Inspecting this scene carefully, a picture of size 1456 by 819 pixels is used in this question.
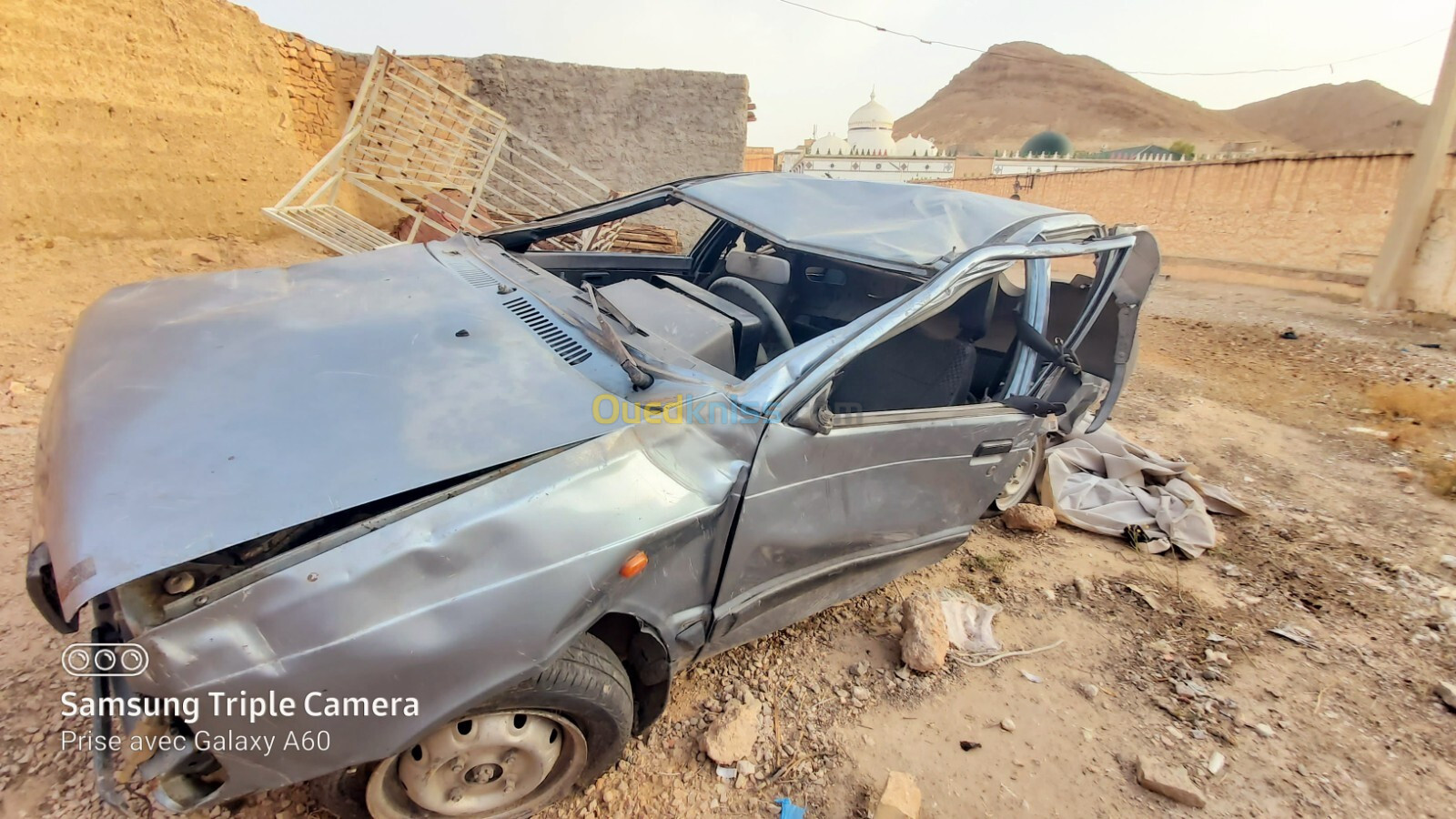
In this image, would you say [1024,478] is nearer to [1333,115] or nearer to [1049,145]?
[1049,145]

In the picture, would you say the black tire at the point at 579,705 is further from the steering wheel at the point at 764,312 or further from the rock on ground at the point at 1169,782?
the rock on ground at the point at 1169,782

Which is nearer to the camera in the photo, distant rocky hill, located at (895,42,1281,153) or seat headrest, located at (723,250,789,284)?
seat headrest, located at (723,250,789,284)

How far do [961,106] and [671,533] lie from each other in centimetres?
8655

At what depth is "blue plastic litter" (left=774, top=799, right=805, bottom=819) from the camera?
1.78 metres

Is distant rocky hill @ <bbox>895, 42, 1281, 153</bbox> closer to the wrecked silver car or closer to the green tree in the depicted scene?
the green tree

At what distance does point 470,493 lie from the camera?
137cm

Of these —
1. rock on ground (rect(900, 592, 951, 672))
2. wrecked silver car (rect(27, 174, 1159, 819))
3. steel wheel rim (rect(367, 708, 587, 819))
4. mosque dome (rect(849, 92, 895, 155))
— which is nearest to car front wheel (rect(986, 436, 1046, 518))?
wrecked silver car (rect(27, 174, 1159, 819))

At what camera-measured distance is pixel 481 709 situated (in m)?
1.42

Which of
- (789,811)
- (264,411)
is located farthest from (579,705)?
(264,411)

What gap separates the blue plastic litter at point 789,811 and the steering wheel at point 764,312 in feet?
4.45

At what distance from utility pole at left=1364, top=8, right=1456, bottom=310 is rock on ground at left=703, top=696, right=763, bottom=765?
494 inches

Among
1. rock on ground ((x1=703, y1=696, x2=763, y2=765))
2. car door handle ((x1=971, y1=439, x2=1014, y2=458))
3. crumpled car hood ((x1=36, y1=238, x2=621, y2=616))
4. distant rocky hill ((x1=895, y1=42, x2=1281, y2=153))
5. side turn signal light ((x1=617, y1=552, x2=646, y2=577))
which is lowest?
rock on ground ((x1=703, y1=696, x2=763, y2=765))

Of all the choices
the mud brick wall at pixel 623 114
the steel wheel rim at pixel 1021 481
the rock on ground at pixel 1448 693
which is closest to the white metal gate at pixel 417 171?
the mud brick wall at pixel 623 114

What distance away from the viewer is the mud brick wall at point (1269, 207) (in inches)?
452
